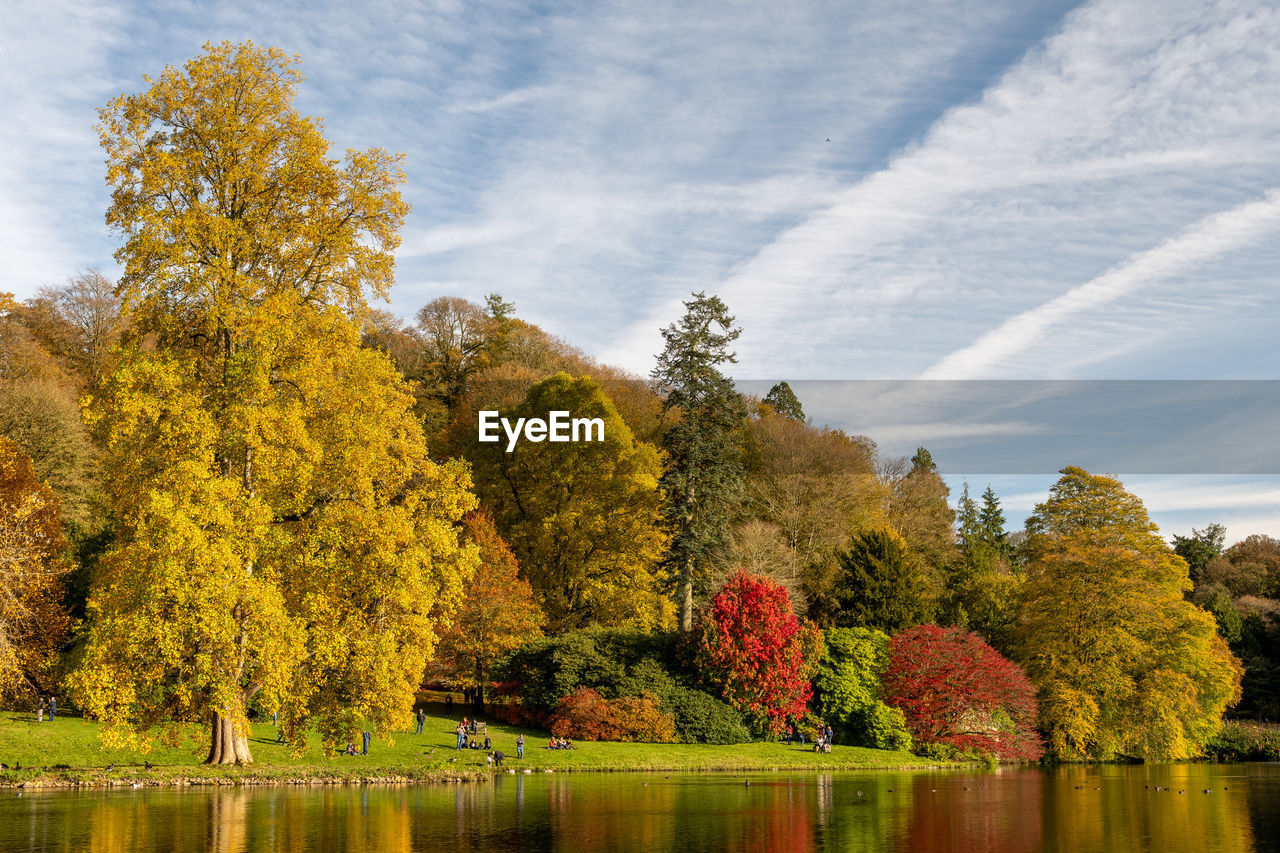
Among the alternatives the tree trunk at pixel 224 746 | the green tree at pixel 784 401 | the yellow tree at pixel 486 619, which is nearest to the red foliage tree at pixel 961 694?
the yellow tree at pixel 486 619

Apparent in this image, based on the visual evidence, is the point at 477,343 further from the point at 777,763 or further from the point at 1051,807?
the point at 1051,807

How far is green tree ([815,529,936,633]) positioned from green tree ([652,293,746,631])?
637 centimetres

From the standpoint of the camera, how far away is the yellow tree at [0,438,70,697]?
110 ft

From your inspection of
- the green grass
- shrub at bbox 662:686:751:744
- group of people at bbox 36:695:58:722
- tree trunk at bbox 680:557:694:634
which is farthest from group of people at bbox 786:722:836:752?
group of people at bbox 36:695:58:722

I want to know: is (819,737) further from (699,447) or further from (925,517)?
(925,517)

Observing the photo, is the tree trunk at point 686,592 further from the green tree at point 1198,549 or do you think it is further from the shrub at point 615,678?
the green tree at point 1198,549

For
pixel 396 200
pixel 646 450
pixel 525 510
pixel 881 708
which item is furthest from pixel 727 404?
pixel 396 200

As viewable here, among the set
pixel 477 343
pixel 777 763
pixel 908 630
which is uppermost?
pixel 477 343

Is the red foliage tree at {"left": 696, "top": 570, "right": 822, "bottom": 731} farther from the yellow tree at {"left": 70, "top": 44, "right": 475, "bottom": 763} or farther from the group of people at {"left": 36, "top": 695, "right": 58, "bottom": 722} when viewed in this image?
the group of people at {"left": 36, "top": 695, "right": 58, "bottom": 722}

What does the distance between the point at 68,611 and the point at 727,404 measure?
102 feet

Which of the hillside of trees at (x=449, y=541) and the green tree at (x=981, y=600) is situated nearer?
the hillside of trees at (x=449, y=541)

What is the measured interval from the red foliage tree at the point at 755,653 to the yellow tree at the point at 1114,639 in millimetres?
13125

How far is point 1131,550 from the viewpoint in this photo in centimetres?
5291

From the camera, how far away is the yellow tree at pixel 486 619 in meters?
48.6
